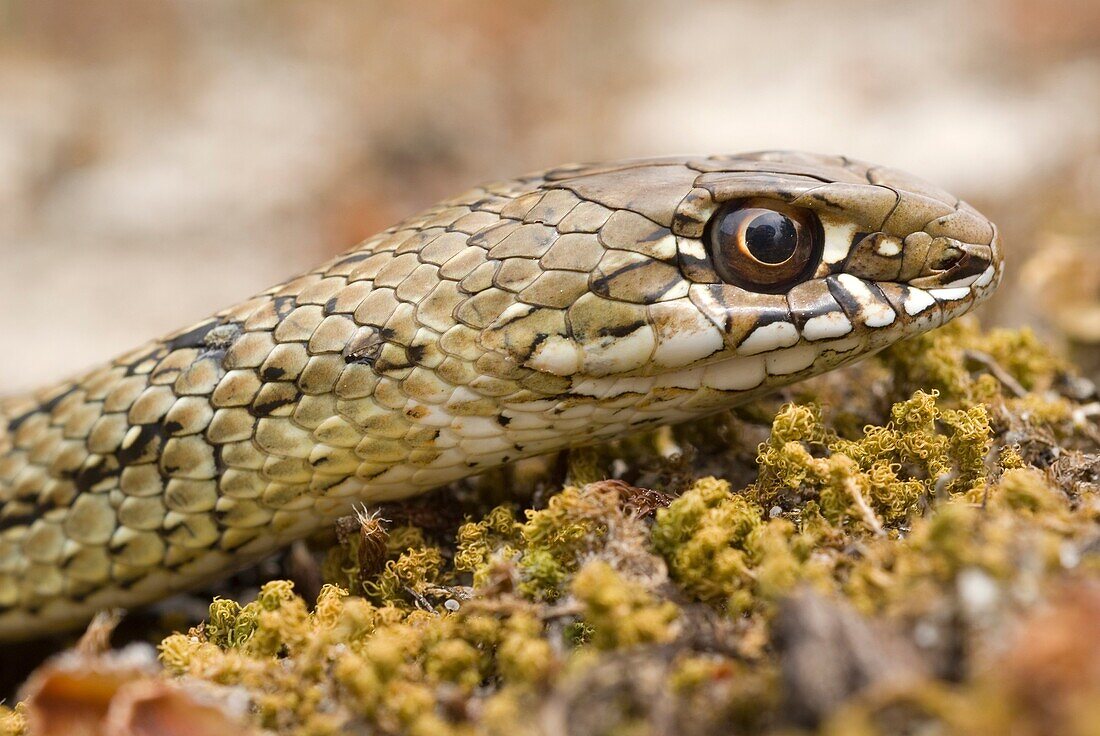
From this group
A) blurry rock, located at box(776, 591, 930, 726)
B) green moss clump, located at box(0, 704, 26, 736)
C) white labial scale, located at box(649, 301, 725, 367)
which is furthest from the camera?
white labial scale, located at box(649, 301, 725, 367)

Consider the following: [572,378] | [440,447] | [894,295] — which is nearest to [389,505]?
[440,447]

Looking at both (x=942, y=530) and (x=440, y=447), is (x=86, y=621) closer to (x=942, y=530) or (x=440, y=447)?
(x=440, y=447)

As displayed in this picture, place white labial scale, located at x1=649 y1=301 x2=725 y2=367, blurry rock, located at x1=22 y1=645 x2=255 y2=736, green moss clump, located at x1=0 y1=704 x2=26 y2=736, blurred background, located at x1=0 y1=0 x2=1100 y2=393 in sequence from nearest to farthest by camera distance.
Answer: blurry rock, located at x1=22 y1=645 x2=255 y2=736 → green moss clump, located at x1=0 y1=704 x2=26 y2=736 → white labial scale, located at x1=649 y1=301 x2=725 y2=367 → blurred background, located at x1=0 y1=0 x2=1100 y2=393

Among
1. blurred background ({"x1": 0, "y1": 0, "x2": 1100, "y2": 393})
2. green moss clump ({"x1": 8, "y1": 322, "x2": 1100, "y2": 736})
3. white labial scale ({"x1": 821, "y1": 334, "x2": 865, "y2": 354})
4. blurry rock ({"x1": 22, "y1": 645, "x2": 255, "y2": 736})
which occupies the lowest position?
blurry rock ({"x1": 22, "y1": 645, "x2": 255, "y2": 736})

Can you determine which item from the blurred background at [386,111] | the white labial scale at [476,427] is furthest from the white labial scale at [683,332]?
the blurred background at [386,111]

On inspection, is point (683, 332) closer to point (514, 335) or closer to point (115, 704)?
point (514, 335)

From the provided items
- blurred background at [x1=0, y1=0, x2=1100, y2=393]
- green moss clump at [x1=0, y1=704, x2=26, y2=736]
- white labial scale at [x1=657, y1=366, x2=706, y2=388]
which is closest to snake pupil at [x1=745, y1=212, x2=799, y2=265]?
white labial scale at [x1=657, y1=366, x2=706, y2=388]

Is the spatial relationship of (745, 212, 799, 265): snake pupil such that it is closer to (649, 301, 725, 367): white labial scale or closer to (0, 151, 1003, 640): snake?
(0, 151, 1003, 640): snake
